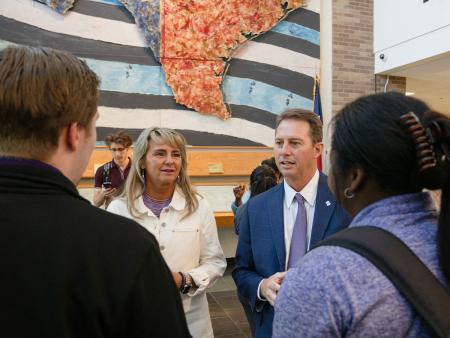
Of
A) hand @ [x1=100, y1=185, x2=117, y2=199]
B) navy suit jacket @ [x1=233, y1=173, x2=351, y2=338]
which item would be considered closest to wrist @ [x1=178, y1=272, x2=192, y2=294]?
navy suit jacket @ [x1=233, y1=173, x2=351, y2=338]

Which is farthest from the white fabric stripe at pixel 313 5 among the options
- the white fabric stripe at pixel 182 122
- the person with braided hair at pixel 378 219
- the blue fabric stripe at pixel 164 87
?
the person with braided hair at pixel 378 219

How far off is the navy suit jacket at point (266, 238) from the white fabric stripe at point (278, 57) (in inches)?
211

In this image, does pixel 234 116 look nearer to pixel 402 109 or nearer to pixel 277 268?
pixel 277 268

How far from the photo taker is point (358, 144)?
93 cm

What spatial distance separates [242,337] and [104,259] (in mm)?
3678

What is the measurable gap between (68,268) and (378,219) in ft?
2.24

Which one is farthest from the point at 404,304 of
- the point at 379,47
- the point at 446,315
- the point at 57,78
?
the point at 379,47

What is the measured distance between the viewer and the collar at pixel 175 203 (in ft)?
7.07

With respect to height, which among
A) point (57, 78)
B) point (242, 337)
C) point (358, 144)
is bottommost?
point (242, 337)

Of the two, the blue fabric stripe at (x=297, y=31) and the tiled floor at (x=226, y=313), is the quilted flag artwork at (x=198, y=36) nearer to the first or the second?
the blue fabric stripe at (x=297, y=31)

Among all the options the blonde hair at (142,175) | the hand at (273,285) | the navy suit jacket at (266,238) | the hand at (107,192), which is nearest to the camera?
the hand at (273,285)

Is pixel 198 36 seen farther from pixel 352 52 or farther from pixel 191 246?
pixel 191 246

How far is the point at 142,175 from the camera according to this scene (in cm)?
226

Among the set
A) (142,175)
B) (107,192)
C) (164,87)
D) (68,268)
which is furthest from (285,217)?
(164,87)
